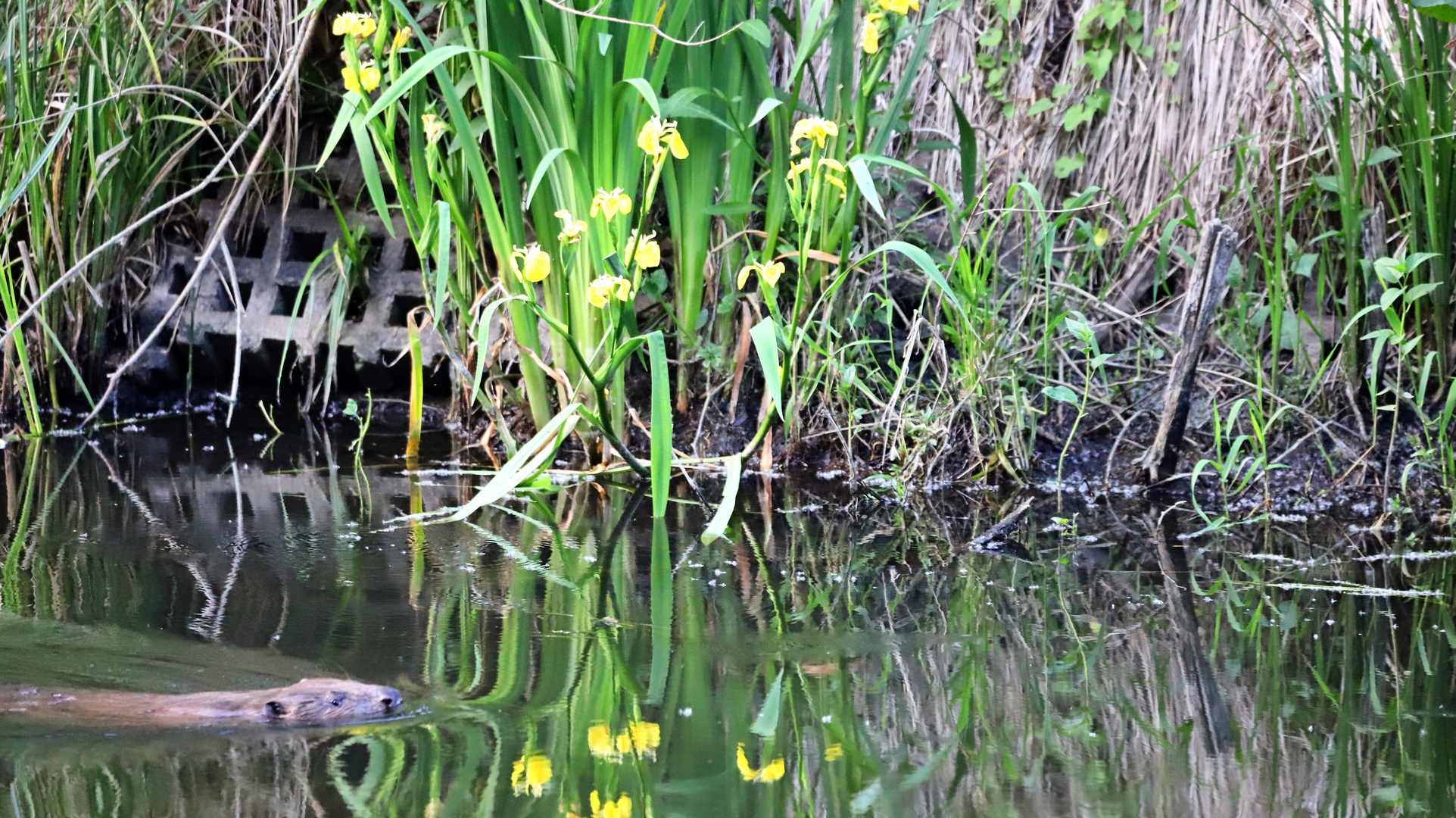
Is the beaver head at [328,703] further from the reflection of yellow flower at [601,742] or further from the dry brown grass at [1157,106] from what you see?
the dry brown grass at [1157,106]

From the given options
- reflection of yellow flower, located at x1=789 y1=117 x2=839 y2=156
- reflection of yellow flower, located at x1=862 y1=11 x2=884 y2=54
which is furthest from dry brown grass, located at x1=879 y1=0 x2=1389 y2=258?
reflection of yellow flower, located at x1=789 y1=117 x2=839 y2=156

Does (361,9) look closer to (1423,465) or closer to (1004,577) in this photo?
(1004,577)

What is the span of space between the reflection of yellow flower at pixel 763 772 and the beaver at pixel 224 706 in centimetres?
44

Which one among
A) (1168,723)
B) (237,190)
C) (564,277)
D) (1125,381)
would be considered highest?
(237,190)

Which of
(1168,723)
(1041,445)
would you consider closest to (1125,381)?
(1041,445)

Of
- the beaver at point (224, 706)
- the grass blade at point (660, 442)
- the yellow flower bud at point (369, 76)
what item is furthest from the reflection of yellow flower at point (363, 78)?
the beaver at point (224, 706)

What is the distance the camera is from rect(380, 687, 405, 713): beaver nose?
157cm

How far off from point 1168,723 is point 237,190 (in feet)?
8.43

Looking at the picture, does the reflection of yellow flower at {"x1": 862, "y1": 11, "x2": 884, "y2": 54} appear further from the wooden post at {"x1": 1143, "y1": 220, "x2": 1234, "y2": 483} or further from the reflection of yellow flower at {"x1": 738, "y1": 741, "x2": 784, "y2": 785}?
the reflection of yellow flower at {"x1": 738, "y1": 741, "x2": 784, "y2": 785}

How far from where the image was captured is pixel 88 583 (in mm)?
2104

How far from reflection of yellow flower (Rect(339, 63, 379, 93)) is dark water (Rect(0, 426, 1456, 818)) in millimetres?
870

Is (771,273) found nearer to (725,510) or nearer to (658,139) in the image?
(658,139)

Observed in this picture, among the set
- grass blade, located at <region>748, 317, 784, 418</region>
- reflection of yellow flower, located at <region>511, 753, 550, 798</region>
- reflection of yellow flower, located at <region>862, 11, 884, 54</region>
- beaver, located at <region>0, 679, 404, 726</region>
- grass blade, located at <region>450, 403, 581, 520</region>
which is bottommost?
reflection of yellow flower, located at <region>511, 753, 550, 798</region>

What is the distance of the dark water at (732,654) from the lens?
54.9 inches
